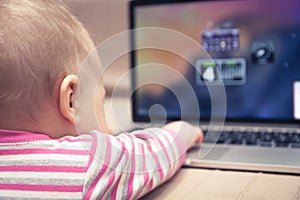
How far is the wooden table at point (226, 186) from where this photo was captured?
→ 1.48 ft

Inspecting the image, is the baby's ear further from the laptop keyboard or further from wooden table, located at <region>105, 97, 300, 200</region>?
the laptop keyboard

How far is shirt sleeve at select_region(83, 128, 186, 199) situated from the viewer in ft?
1.36

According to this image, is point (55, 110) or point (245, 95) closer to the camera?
point (55, 110)

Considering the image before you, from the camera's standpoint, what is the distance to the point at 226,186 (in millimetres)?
484

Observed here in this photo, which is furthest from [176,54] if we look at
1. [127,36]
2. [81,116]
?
[81,116]

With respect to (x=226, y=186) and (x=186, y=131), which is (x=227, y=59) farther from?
(x=226, y=186)

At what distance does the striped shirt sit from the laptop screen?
370 millimetres

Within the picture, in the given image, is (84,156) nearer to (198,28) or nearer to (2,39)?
(2,39)

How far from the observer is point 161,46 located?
2.90 feet

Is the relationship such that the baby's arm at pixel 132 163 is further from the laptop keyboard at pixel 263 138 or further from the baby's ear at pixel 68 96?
the laptop keyboard at pixel 263 138

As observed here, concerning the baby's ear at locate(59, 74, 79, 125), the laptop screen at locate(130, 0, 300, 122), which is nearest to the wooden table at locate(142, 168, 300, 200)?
the baby's ear at locate(59, 74, 79, 125)

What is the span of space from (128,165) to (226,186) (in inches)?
5.0

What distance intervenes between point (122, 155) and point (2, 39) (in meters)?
0.18

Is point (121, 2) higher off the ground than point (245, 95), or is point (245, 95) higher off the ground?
point (121, 2)
